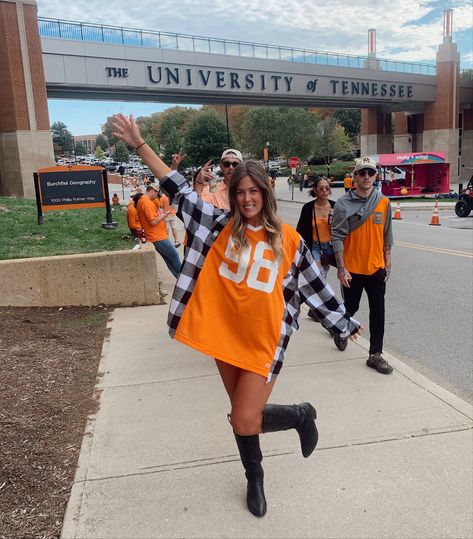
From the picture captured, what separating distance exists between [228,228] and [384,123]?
4768cm

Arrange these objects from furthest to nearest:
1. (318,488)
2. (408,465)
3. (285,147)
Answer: (285,147)
(408,465)
(318,488)

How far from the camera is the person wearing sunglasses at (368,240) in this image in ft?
15.2

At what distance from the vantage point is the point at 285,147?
66500 millimetres

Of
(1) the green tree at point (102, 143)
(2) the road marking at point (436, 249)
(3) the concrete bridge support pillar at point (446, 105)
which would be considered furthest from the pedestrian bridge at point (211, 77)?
(1) the green tree at point (102, 143)

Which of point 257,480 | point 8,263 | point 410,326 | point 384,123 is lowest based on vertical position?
point 410,326

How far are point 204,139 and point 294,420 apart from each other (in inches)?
2728

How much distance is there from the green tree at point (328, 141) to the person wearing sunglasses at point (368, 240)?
65.1 m

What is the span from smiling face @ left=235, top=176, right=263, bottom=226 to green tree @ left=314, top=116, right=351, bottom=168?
67223mm

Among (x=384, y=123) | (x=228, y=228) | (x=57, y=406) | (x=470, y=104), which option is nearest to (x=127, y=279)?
(x=57, y=406)

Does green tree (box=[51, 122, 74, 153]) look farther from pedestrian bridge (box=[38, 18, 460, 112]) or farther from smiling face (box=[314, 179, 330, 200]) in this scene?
smiling face (box=[314, 179, 330, 200])

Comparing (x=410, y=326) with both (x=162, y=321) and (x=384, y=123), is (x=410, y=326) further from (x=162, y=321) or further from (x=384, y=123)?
(x=384, y=123)

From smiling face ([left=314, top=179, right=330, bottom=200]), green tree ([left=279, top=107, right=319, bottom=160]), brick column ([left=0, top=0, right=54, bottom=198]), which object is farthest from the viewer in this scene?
green tree ([left=279, top=107, right=319, bottom=160])

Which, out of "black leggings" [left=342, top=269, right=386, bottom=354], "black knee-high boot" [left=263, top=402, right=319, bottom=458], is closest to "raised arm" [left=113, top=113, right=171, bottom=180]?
"black knee-high boot" [left=263, top=402, right=319, bottom=458]

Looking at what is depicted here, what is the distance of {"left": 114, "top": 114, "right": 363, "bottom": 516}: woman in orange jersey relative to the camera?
2.61m
